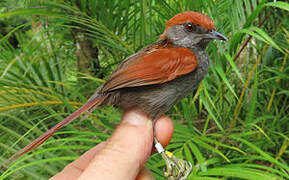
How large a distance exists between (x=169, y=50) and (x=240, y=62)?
1.28 m

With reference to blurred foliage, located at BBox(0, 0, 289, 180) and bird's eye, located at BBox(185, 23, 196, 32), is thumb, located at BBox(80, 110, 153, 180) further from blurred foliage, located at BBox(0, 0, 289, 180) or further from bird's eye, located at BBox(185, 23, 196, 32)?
bird's eye, located at BBox(185, 23, 196, 32)

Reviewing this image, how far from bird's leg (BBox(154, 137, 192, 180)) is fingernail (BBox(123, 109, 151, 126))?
0.18 m

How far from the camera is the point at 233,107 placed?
170cm

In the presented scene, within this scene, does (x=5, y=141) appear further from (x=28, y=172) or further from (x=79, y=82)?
(x=79, y=82)

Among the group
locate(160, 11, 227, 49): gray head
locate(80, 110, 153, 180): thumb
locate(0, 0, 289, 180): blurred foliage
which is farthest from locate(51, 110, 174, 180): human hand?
locate(160, 11, 227, 49): gray head

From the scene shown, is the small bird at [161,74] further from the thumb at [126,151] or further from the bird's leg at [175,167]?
the bird's leg at [175,167]

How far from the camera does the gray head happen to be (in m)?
1.19

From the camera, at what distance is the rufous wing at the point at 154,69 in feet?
→ 3.41

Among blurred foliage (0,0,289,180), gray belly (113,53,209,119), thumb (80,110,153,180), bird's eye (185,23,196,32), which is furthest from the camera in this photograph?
blurred foliage (0,0,289,180)

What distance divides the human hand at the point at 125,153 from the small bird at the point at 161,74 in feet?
0.22

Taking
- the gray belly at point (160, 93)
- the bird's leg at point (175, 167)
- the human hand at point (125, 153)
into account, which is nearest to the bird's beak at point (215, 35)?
the gray belly at point (160, 93)

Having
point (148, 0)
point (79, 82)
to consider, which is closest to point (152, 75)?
point (148, 0)

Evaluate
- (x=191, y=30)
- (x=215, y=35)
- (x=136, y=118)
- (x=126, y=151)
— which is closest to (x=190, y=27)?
(x=191, y=30)

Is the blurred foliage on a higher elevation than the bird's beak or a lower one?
lower
